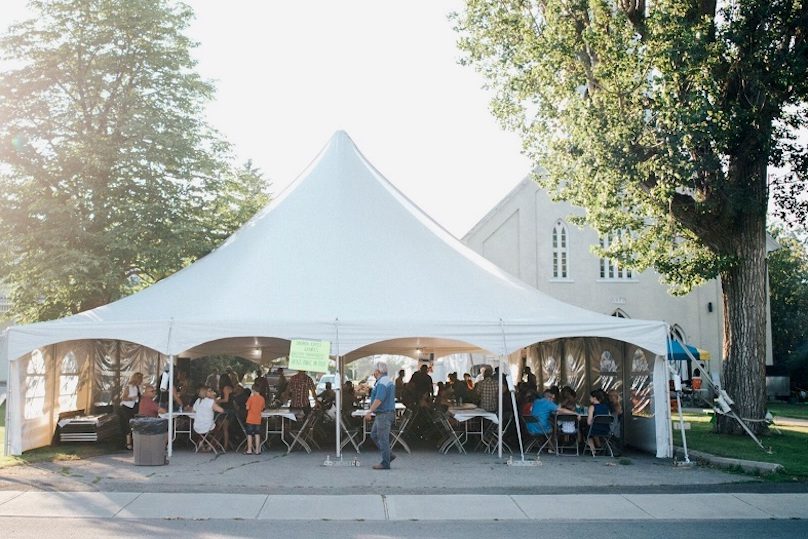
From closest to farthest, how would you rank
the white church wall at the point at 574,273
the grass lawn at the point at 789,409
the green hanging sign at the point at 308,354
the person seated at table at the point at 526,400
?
the green hanging sign at the point at 308,354, the person seated at table at the point at 526,400, the grass lawn at the point at 789,409, the white church wall at the point at 574,273

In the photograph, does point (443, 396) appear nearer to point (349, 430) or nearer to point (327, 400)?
point (327, 400)

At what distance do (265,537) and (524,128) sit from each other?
13662 mm

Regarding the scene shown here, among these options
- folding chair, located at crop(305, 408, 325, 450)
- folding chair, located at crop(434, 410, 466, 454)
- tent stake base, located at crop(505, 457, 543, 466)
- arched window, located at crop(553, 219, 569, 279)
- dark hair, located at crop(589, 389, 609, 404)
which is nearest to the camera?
tent stake base, located at crop(505, 457, 543, 466)

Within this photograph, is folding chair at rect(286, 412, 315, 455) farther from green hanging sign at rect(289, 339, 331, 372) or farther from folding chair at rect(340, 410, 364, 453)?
green hanging sign at rect(289, 339, 331, 372)

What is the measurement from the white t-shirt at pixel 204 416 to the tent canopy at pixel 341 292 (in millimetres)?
1069

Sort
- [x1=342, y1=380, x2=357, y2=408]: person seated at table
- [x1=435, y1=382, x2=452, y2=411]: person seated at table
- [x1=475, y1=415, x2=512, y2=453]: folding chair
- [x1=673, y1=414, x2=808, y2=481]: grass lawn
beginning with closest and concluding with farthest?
[x1=673, y1=414, x2=808, y2=481]: grass lawn, [x1=475, y1=415, x2=512, y2=453]: folding chair, [x1=435, y1=382, x2=452, y2=411]: person seated at table, [x1=342, y1=380, x2=357, y2=408]: person seated at table

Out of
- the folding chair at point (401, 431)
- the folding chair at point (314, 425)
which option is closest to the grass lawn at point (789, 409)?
the folding chair at point (401, 431)

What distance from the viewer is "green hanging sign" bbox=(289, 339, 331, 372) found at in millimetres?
12039

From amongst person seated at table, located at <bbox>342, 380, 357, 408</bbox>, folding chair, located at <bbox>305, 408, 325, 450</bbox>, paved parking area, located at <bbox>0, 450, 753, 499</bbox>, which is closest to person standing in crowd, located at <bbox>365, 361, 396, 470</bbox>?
paved parking area, located at <bbox>0, 450, 753, 499</bbox>

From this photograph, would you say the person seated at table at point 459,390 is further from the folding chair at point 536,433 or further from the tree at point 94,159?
the tree at point 94,159

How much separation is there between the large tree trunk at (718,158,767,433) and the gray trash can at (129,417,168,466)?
11.4 m

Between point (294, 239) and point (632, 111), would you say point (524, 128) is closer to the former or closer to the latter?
point (632, 111)

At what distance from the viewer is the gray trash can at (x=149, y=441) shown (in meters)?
11.7

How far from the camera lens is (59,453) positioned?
1316 centimetres
